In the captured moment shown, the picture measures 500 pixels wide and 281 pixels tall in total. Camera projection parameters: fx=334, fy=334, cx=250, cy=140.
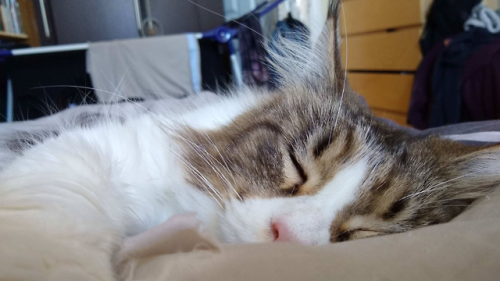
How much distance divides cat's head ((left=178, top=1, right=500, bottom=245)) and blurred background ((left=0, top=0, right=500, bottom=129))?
58.7 inches

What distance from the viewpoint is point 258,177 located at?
75 cm

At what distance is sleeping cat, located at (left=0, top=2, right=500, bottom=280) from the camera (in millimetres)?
574

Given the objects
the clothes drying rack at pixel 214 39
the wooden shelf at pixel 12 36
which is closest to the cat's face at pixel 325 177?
the clothes drying rack at pixel 214 39

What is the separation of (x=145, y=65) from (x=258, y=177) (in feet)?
8.54

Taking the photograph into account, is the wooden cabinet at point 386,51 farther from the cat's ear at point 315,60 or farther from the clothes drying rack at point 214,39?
the cat's ear at point 315,60

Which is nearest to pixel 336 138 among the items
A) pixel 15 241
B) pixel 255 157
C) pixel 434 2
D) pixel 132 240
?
pixel 255 157

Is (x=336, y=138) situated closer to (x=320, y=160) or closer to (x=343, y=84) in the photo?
(x=320, y=160)

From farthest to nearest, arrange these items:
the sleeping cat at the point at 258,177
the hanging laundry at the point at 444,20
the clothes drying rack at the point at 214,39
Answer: the clothes drying rack at the point at 214,39, the hanging laundry at the point at 444,20, the sleeping cat at the point at 258,177

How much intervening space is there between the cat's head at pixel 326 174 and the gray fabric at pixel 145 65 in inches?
87.6

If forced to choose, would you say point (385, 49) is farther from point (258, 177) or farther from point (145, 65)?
point (258, 177)

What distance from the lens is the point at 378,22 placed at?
338 cm

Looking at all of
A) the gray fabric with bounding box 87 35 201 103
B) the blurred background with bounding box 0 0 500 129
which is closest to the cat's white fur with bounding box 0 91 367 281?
the blurred background with bounding box 0 0 500 129

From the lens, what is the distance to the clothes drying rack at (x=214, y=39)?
2838 mm

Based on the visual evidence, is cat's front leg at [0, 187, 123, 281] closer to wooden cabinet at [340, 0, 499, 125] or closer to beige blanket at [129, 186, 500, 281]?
beige blanket at [129, 186, 500, 281]
